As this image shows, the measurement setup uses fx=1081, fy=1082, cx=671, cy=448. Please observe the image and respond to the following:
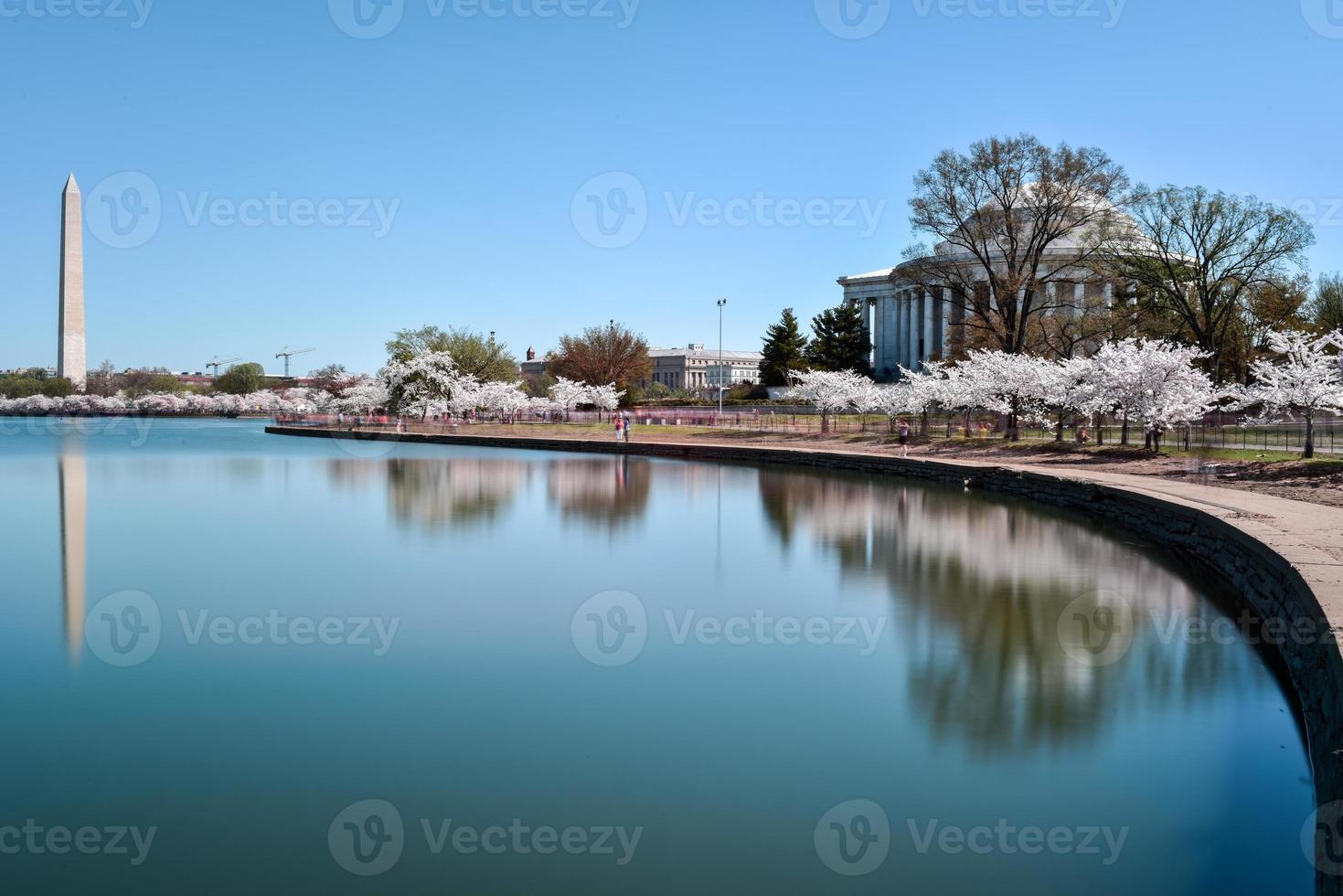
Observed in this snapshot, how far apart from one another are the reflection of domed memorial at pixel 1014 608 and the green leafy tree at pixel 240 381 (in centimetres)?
15021

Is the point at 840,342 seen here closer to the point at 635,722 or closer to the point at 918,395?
the point at 918,395

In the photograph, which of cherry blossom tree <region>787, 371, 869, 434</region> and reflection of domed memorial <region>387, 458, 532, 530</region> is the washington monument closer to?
reflection of domed memorial <region>387, 458, 532, 530</region>

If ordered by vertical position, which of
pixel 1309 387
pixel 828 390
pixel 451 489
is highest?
pixel 828 390

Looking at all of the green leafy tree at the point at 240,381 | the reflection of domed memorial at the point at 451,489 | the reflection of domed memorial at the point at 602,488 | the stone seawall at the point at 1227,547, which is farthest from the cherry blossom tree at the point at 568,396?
the green leafy tree at the point at 240,381

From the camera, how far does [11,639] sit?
43.8 ft

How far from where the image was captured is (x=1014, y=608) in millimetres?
15453

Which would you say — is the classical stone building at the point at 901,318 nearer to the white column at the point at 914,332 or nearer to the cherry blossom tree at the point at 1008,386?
the white column at the point at 914,332

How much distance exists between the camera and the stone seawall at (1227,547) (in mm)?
8930

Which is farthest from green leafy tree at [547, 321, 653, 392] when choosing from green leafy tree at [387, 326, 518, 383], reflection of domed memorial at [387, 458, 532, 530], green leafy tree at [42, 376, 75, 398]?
green leafy tree at [42, 376, 75, 398]

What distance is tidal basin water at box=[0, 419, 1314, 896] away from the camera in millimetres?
7352

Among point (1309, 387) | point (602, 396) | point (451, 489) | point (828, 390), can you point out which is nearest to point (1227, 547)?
point (1309, 387)

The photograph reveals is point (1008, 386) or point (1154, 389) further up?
point (1008, 386)

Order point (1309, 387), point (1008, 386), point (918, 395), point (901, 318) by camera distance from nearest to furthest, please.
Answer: point (1309, 387) < point (1008, 386) < point (918, 395) < point (901, 318)

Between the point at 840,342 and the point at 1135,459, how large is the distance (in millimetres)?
50856
